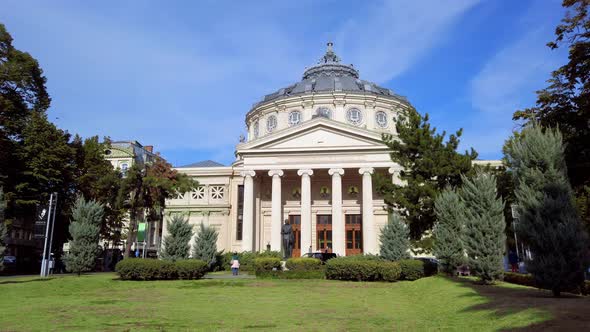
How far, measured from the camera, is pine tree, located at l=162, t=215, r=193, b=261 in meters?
27.7

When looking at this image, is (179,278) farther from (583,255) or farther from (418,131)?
(583,255)

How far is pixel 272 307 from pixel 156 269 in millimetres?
12168

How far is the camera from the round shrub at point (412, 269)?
84.0 ft

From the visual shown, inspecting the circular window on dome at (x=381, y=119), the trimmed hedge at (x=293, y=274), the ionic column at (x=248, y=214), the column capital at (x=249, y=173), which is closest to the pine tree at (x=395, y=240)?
the trimmed hedge at (x=293, y=274)

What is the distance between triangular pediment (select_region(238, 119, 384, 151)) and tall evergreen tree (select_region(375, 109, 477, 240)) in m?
13.5

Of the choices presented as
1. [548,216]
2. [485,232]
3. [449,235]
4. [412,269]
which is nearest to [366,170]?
[412,269]

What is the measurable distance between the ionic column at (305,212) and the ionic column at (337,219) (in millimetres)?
2204

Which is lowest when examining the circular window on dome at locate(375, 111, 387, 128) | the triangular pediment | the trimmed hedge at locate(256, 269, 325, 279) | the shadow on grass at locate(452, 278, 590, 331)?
the shadow on grass at locate(452, 278, 590, 331)

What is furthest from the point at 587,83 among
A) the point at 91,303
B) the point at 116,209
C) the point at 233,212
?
the point at 233,212

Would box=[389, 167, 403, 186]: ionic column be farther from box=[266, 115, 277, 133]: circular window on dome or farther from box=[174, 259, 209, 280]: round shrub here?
box=[174, 259, 209, 280]: round shrub

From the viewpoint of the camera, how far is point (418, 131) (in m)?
29.0

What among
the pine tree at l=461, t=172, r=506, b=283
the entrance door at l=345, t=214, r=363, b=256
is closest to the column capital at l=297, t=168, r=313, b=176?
the entrance door at l=345, t=214, r=363, b=256

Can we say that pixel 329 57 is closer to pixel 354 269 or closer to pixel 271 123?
pixel 271 123

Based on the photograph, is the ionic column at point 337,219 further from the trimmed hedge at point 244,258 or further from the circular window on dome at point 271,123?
the circular window on dome at point 271,123
